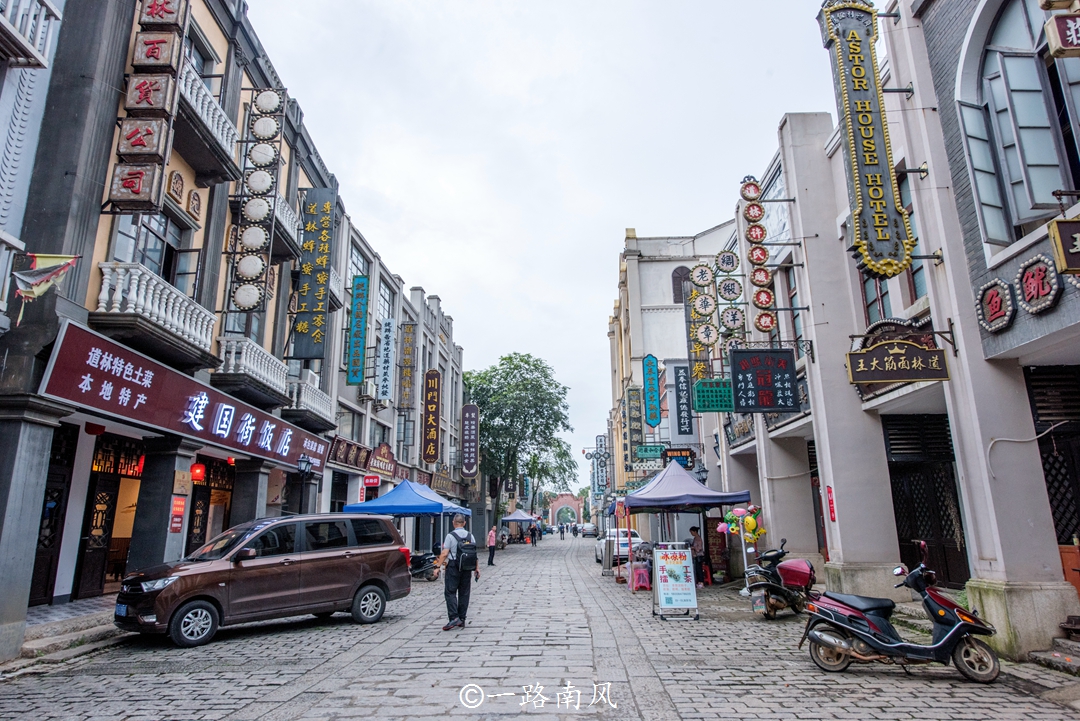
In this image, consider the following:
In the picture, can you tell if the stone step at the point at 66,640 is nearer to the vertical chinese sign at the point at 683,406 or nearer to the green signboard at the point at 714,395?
the green signboard at the point at 714,395

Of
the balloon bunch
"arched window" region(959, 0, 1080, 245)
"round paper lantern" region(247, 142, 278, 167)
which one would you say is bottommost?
the balloon bunch

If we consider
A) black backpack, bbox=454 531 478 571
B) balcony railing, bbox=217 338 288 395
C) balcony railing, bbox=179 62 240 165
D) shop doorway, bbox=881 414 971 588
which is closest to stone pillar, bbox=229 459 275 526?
balcony railing, bbox=217 338 288 395

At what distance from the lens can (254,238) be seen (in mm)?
14539

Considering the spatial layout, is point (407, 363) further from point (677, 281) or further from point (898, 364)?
point (898, 364)

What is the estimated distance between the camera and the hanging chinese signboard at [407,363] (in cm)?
3297

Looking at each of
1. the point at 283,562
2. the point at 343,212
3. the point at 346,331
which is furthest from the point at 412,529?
the point at 283,562

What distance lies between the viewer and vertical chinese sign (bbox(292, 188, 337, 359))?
1838 cm

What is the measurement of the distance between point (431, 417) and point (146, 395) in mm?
24046

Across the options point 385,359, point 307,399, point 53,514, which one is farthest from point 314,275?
point 385,359

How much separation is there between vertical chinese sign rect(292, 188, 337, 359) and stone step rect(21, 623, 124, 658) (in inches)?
366

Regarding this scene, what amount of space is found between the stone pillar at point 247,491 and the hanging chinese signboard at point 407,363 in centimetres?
1607

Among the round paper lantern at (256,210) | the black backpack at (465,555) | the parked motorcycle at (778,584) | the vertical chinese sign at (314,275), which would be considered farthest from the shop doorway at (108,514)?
the parked motorcycle at (778,584)

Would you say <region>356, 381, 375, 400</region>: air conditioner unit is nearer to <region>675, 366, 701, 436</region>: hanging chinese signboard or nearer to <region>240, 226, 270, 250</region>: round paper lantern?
<region>240, 226, 270, 250</region>: round paper lantern

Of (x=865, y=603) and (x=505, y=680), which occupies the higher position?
→ (x=865, y=603)
